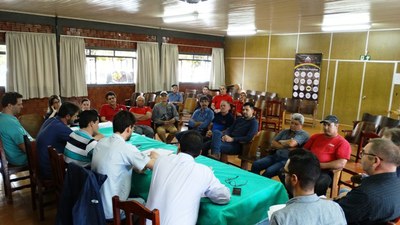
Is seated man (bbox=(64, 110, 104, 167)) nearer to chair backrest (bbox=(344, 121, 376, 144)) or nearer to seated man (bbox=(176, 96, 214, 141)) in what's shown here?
seated man (bbox=(176, 96, 214, 141))

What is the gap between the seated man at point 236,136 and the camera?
4297 mm

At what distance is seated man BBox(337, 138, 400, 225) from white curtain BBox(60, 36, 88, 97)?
24.3 feet

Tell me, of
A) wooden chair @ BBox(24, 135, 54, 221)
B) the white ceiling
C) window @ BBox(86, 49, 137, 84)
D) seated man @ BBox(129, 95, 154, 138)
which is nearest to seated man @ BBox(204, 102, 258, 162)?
seated man @ BBox(129, 95, 154, 138)

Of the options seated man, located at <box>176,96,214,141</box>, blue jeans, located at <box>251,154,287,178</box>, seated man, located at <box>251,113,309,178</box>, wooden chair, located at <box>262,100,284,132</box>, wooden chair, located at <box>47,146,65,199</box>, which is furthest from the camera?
wooden chair, located at <box>262,100,284,132</box>

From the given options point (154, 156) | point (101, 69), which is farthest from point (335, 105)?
point (154, 156)

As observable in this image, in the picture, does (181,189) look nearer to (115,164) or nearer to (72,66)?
(115,164)

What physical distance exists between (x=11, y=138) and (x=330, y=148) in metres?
3.67

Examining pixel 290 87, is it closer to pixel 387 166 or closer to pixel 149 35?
pixel 149 35

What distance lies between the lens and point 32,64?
23.4ft

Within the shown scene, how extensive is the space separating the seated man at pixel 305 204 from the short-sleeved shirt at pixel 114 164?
1.17m

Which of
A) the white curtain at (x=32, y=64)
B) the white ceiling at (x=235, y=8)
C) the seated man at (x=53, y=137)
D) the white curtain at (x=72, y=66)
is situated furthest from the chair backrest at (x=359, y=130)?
the white curtain at (x=32, y=64)

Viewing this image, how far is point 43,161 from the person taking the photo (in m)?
2.98

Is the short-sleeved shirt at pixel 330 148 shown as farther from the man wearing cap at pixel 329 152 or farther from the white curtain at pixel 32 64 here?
the white curtain at pixel 32 64

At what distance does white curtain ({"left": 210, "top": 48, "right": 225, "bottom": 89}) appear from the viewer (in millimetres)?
11391
